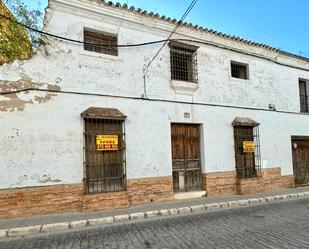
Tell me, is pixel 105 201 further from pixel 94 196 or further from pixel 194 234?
pixel 194 234

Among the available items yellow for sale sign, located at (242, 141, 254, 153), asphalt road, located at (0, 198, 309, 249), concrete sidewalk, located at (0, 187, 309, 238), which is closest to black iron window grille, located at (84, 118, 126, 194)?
concrete sidewalk, located at (0, 187, 309, 238)

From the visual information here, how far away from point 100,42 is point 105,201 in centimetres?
474

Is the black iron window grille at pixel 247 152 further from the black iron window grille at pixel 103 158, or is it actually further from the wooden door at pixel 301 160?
the black iron window grille at pixel 103 158

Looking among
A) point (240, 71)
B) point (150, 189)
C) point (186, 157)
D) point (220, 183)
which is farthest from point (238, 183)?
point (240, 71)

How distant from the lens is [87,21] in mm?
9148

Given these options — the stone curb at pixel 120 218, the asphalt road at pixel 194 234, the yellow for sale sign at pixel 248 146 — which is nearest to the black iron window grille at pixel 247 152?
the yellow for sale sign at pixel 248 146

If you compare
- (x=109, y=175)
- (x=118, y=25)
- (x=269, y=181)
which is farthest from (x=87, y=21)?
(x=269, y=181)

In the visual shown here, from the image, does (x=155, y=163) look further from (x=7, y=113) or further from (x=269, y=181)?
(x=269, y=181)

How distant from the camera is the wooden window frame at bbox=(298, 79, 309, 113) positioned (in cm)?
1486

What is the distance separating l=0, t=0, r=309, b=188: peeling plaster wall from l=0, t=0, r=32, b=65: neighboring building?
22 centimetres

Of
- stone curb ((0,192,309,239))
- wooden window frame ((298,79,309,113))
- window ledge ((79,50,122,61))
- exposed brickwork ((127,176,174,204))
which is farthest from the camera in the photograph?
wooden window frame ((298,79,309,113))

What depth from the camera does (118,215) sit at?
782cm

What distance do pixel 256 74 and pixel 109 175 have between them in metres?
7.59

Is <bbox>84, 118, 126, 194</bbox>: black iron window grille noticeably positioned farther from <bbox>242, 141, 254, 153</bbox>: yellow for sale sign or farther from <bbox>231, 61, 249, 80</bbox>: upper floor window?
<bbox>231, 61, 249, 80</bbox>: upper floor window
